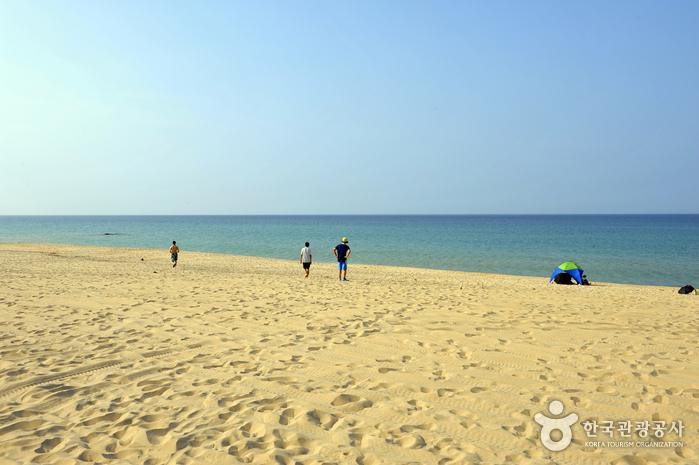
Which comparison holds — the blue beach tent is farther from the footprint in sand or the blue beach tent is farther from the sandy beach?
the footprint in sand

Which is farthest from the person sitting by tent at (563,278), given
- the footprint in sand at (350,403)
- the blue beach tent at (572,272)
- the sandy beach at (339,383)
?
the footprint in sand at (350,403)

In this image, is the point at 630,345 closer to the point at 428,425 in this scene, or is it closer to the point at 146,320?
the point at 428,425

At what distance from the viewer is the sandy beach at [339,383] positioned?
3.50 m

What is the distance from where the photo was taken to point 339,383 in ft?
16.0

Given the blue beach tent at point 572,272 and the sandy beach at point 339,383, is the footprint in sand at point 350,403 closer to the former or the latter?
the sandy beach at point 339,383

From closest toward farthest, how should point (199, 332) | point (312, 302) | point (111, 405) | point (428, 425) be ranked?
point (428, 425)
point (111, 405)
point (199, 332)
point (312, 302)

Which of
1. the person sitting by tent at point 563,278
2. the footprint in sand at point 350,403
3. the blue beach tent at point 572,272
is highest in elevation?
the blue beach tent at point 572,272

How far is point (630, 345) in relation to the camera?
6.32 meters

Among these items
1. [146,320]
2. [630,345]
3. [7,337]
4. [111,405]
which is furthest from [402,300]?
[7,337]

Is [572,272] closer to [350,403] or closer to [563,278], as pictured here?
[563,278]

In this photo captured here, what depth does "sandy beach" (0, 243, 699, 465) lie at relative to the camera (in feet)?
11.5

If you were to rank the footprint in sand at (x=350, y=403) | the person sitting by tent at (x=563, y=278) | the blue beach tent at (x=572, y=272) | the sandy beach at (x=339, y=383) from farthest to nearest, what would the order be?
the blue beach tent at (x=572, y=272)
the person sitting by tent at (x=563, y=278)
the footprint in sand at (x=350, y=403)
the sandy beach at (x=339, y=383)

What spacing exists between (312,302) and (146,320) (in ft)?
11.6

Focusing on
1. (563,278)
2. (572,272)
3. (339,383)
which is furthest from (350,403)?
(572,272)
